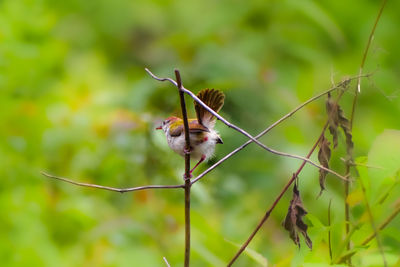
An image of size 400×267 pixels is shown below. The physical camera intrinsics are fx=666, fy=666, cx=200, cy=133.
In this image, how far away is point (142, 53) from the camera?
19.3ft

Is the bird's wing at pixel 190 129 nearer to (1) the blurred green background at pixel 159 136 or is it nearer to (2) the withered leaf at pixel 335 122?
(1) the blurred green background at pixel 159 136

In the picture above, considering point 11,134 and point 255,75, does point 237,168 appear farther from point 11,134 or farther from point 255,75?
point 11,134

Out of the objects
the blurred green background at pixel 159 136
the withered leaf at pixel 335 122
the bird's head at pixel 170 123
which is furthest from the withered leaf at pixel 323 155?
the blurred green background at pixel 159 136

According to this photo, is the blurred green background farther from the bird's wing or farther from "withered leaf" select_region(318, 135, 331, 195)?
"withered leaf" select_region(318, 135, 331, 195)

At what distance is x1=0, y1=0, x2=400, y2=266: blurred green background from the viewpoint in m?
2.47

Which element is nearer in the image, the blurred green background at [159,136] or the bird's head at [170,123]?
the bird's head at [170,123]

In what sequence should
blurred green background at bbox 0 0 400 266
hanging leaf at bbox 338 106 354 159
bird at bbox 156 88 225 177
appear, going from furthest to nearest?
1. blurred green background at bbox 0 0 400 266
2. bird at bbox 156 88 225 177
3. hanging leaf at bbox 338 106 354 159

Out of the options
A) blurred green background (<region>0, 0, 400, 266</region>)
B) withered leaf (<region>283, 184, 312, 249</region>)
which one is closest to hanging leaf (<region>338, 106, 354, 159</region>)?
withered leaf (<region>283, 184, 312, 249</region>)

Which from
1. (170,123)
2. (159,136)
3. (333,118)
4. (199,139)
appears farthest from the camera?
(159,136)

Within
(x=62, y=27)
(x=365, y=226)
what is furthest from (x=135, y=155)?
(x=62, y=27)

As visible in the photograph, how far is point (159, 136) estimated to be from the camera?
2.45 metres

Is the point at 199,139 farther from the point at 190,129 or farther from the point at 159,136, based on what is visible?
the point at 159,136

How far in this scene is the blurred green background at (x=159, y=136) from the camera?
8.11ft

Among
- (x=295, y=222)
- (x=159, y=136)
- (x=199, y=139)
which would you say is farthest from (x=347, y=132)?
(x=159, y=136)
